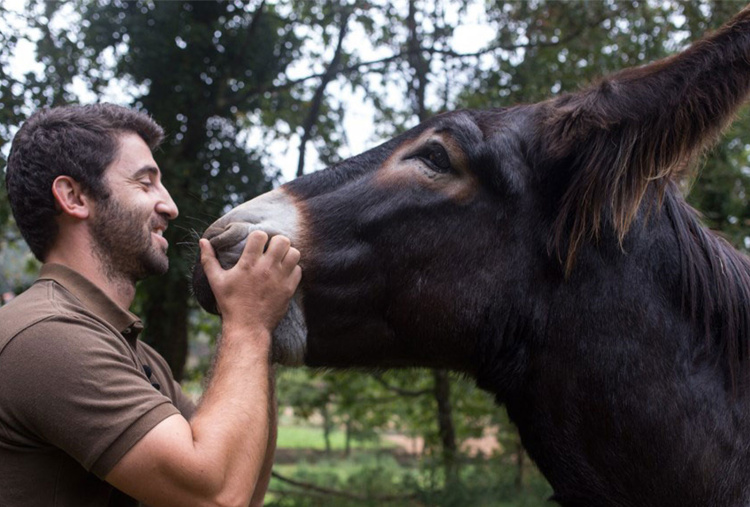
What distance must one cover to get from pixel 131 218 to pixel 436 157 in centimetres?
102

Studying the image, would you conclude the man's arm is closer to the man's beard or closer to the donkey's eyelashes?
the man's beard

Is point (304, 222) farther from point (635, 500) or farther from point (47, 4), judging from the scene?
point (47, 4)

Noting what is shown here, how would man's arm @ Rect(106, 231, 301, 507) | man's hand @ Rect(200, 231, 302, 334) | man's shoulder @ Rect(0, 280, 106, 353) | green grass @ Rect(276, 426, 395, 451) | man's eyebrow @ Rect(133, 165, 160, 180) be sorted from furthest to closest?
1. green grass @ Rect(276, 426, 395, 451)
2. man's eyebrow @ Rect(133, 165, 160, 180)
3. man's hand @ Rect(200, 231, 302, 334)
4. man's shoulder @ Rect(0, 280, 106, 353)
5. man's arm @ Rect(106, 231, 301, 507)

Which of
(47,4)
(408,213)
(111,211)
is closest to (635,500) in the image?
(408,213)

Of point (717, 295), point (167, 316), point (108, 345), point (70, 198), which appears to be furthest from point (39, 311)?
point (167, 316)

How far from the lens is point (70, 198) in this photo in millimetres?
2193

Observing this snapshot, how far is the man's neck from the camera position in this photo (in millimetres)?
2213

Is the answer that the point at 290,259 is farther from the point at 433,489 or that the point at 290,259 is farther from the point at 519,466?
the point at 519,466

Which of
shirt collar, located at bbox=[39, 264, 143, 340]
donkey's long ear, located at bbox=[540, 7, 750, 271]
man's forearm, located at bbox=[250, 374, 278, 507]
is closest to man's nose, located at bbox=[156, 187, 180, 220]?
shirt collar, located at bbox=[39, 264, 143, 340]

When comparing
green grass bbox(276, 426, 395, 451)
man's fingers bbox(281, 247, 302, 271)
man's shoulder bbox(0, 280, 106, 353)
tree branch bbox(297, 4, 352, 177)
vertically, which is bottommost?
green grass bbox(276, 426, 395, 451)

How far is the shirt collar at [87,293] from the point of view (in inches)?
83.7

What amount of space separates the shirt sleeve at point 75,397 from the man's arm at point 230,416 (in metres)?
0.05

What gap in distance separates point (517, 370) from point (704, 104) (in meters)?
0.91

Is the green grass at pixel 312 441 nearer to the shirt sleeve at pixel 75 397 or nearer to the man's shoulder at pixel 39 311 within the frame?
the man's shoulder at pixel 39 311
